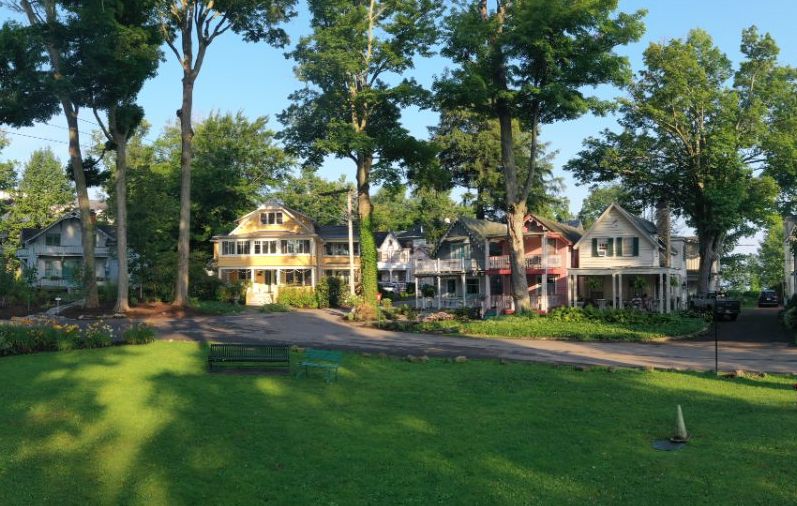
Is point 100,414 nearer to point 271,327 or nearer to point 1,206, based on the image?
point 271,327

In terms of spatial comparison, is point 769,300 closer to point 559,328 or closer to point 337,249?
point 559,328

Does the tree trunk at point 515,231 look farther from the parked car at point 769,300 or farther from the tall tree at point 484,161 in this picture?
the parked car at point 769,300

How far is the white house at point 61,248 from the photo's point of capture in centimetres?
5834

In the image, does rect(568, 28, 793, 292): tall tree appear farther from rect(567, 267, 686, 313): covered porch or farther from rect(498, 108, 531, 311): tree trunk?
rect(498, 108, 531, 311): tree trunk

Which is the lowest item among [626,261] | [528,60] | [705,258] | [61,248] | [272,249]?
[626,261]

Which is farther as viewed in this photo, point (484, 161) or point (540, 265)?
point (484, 161)

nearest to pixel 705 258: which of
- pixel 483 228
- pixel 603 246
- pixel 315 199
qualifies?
pixel 603 246

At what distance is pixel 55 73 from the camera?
3394 centimetres

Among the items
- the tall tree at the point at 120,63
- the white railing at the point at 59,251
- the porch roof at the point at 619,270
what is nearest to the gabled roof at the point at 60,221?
the white railing at the point at 59,251

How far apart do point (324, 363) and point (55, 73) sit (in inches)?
1105

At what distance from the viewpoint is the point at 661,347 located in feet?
77.3

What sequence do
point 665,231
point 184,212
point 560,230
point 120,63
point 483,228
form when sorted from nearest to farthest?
1. point 120,63
2. point 184,212
3. point 665,231
4. point 560,230
5. point 483,228

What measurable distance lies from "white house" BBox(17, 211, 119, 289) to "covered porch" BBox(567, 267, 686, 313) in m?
41.8

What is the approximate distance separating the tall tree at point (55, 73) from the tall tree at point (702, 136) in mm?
35423
